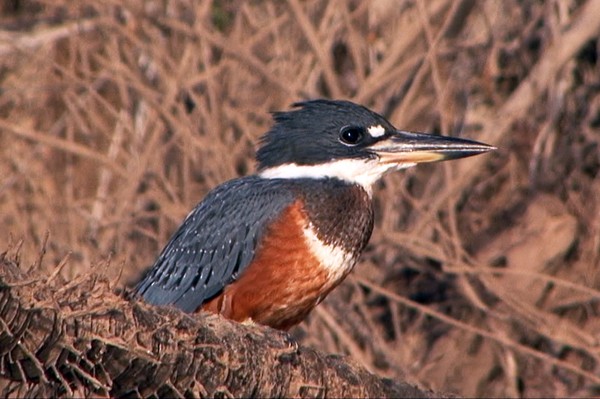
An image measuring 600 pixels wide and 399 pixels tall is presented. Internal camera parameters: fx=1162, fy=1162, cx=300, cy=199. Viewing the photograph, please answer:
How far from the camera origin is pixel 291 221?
361 centimetres

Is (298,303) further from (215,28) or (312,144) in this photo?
(215,28)

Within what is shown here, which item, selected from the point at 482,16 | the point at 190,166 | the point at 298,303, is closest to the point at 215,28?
the point at 190,166

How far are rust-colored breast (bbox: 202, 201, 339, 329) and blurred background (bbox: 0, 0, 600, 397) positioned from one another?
1.73 meters

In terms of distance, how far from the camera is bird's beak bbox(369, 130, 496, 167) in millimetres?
3900

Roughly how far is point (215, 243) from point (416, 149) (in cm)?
75

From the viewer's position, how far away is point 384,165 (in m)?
3.92

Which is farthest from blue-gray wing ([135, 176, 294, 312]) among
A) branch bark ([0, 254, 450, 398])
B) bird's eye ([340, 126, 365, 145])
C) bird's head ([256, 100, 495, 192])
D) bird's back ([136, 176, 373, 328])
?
branch bark ([0, 254, 450, 398])

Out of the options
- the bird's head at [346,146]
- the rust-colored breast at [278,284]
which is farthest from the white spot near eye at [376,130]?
the rust-colored breast at [278,284]

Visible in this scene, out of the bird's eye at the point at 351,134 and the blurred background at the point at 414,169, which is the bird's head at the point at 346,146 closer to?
the bird's eye at the point at 351,134

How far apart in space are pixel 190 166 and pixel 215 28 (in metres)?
0.89

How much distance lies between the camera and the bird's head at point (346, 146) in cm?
390

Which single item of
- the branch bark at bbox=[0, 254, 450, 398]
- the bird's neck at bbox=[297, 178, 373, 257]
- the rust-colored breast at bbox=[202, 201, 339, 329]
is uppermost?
the bird's neck at bbox=[297, 178, 373, 257]

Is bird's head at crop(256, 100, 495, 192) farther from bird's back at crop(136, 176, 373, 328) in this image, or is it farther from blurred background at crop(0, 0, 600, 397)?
blurred background at crop(0, 0, 600, 397)

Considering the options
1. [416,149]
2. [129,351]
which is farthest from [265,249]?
[129,351]
